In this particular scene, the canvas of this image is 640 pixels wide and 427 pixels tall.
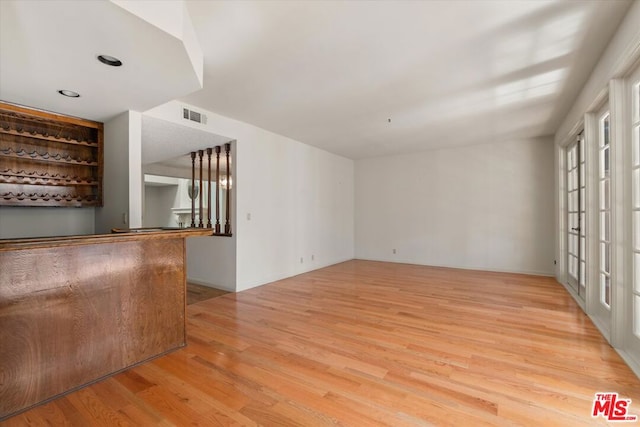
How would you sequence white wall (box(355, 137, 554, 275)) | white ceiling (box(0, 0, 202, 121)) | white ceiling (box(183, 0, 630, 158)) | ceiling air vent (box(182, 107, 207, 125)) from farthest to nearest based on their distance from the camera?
white wall (box(355, 137, 554, 275)), ceiling air vent (box(182, 107, 207, 125)), white ceiling (box(183, 0, 630, 158)), white ceiling (box(0, 0, 202, 121))

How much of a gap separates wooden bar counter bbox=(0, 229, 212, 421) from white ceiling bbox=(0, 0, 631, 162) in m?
1.33

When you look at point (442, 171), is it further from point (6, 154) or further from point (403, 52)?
point (6, 154)

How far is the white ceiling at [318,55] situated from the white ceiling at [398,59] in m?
0.01

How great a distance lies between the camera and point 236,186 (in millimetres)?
4598

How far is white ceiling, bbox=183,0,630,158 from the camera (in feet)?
6.88

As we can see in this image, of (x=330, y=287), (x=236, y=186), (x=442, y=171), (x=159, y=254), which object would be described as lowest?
(x=330, y=287)

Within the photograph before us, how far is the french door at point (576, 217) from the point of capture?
3.93 metres

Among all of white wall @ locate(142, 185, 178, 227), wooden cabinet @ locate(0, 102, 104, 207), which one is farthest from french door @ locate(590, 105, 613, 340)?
white wall @ locate(142, 185, 178, 227)

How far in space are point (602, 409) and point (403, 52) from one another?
2.92 m

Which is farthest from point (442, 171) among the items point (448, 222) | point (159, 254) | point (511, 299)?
point (159, 254)

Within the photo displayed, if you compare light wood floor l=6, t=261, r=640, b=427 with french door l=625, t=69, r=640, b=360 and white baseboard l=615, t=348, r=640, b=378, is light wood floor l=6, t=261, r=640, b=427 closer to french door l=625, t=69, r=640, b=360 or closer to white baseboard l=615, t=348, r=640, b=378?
white baseboard l=615, t=348, r=640, b=378

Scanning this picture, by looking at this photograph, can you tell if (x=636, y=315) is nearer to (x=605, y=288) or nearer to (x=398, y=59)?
(x=605, y=288)
